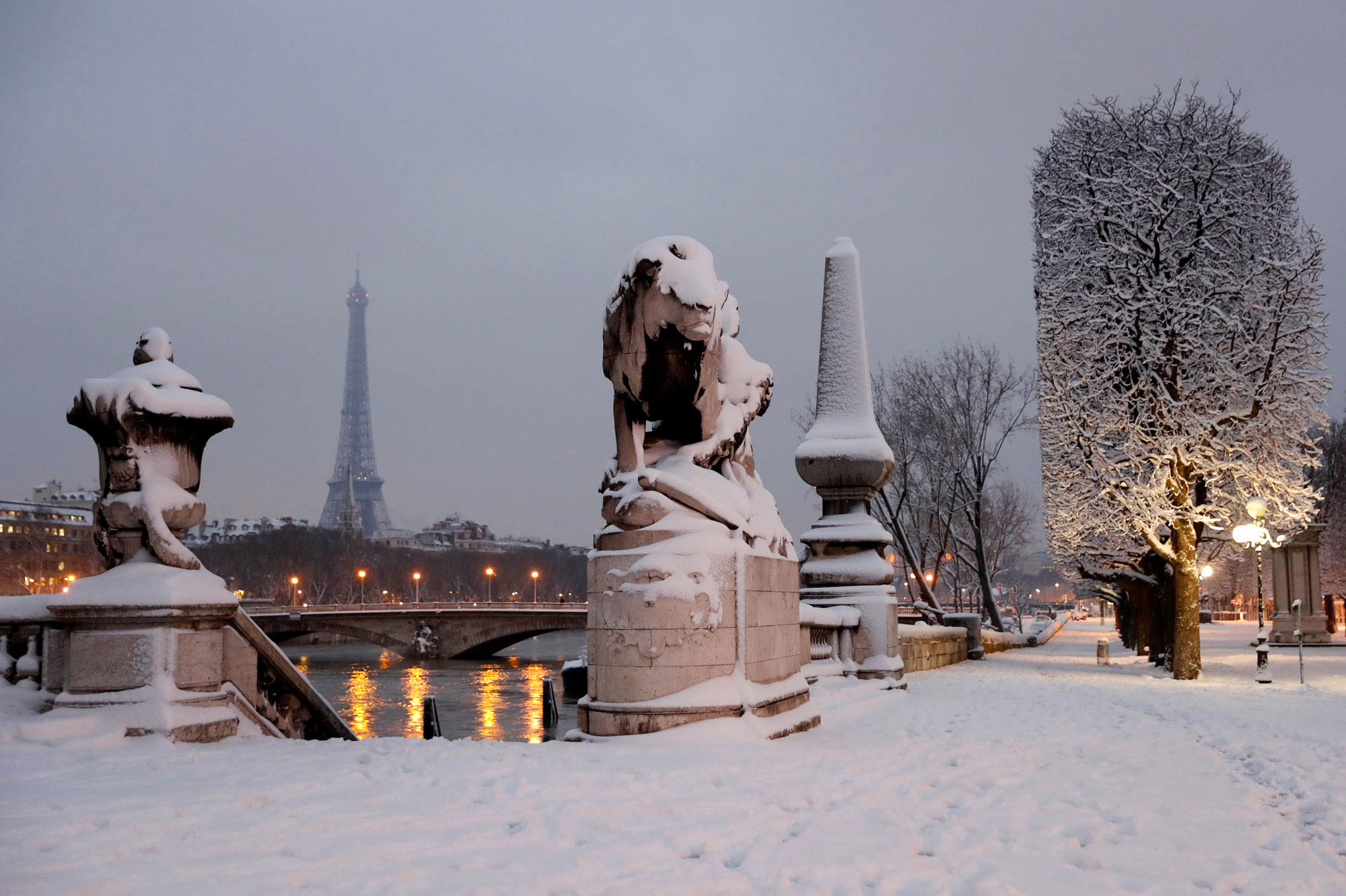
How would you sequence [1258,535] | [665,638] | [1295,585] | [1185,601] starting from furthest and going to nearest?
[1295,585] → [1185,601] → [1258,535] → [665,638]

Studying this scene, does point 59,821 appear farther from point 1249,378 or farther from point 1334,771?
point 1249,378

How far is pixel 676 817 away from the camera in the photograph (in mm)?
4566

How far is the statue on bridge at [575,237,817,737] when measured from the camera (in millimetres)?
6871

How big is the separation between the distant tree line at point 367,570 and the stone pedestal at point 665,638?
245 ft

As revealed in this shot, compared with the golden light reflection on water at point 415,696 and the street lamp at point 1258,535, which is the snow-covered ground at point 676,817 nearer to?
the golden light reflection on water at point 415,696

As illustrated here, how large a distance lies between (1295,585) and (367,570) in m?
84.8

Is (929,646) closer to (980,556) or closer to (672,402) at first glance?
(672,402)

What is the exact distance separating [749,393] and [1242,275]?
14.1 meters

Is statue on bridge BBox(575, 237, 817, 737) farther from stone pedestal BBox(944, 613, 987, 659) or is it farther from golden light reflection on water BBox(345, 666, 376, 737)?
stone pedestal BBox(944, 613, 987, 659)

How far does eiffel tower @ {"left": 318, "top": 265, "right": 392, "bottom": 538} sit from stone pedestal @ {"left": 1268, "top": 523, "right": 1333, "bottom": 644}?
155 metres

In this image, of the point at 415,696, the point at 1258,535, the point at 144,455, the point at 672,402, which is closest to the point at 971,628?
the point at 1258,535

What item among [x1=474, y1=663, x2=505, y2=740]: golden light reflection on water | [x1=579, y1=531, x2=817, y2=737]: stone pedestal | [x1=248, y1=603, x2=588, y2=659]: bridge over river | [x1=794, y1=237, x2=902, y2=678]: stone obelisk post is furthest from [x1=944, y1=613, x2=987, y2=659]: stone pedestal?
[x1=248, y1=603, x2=588, y2=659]: bridge over river

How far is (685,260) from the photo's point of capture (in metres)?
7.11

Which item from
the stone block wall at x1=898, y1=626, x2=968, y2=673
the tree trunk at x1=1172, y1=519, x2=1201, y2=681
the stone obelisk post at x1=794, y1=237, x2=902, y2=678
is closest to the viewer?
the stone obelisk post at x1=794, y1=237, x2=902, y2=678
